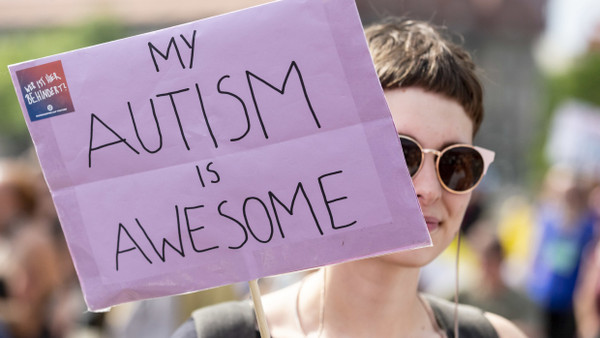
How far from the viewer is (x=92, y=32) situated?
28516 mm

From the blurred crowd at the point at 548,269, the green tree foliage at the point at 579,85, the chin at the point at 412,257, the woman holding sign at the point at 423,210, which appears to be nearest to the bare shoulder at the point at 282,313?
the woman holding sign at the point at 423,210


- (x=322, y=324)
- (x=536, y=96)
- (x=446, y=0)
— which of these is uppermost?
(x=322, y=324)

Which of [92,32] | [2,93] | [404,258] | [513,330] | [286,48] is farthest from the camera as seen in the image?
[2,93]

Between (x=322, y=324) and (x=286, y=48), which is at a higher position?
(x=286, y=48)

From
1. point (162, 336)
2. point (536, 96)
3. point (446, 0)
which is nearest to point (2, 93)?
point (446, 0)

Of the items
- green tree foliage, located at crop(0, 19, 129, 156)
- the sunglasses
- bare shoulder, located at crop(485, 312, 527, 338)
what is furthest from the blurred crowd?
green tree foliage, located at crop(0, 19, 129, 156)

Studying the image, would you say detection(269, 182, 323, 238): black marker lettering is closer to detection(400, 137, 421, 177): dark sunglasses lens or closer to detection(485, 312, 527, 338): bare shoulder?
detection(400, 137, 421, 177): dark sunglasses lens

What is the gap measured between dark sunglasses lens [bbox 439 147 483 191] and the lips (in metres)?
0.08

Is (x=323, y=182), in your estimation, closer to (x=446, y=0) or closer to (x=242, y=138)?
(x=242, y=138)

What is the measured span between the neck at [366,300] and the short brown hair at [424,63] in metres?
0.41

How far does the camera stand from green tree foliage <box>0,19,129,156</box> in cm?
2845

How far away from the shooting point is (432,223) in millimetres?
1848

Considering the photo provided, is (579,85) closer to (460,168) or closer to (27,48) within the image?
(27,48)

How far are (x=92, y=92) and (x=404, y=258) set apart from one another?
75 centimetres
